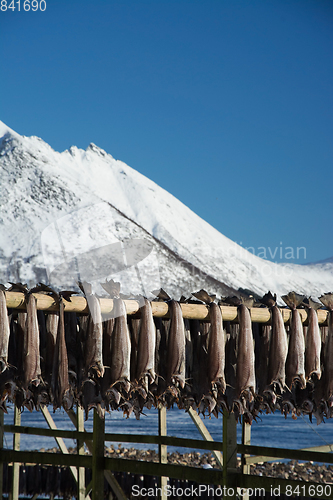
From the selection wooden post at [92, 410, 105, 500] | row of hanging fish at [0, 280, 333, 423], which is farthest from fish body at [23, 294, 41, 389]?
wooden post at [92, 410, 105, 500]

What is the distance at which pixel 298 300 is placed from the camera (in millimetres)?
3770

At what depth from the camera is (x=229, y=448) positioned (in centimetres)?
380

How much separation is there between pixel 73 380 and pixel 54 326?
38 centimetres

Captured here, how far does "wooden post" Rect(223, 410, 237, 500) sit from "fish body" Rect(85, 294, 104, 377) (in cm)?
121

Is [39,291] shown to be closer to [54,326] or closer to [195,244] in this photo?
[54,326]

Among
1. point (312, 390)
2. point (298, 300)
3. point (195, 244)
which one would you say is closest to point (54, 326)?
point (298, 300)

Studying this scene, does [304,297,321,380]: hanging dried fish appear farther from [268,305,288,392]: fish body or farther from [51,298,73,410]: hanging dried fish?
[51,298,73,410]: hanging dried fish

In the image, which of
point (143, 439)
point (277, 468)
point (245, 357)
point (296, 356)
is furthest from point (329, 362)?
point (277, 468)

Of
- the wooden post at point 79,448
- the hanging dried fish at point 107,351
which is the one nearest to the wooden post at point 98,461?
the hanging dried fish at point 107,351

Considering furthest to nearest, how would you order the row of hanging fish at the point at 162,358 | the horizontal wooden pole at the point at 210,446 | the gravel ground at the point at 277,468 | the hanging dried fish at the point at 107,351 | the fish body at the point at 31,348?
the gravel ground at the point at 277,468, the horizontal wooden pole at the point at 210,446, the hanging dried fish at the point at 107,351, the row of hanging fish at the point at 162,358, the fish body at the point at 31,348

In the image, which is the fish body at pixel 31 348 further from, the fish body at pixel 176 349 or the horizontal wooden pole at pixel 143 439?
the horizontal wooden pole at pixel 143 439

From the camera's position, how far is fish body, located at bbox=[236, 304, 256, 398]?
344cm

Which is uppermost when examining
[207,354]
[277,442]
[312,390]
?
[207,354]

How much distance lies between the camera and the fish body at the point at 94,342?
3.07 m
